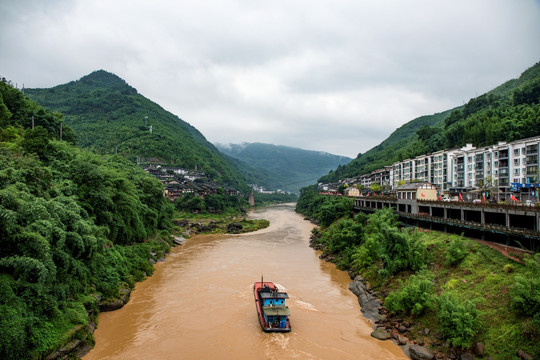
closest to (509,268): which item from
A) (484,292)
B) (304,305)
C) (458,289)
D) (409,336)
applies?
(484,292)

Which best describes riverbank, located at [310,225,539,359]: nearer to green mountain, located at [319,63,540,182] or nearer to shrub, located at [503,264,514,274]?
shrub, located at [503,264,514,274]

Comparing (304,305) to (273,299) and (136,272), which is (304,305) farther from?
(136,272)

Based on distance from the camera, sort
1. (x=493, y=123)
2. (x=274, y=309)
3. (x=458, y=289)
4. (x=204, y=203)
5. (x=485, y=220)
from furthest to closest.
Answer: (x=204, y=203) → (x=493, y=123) → (x=485, y=220) → (x=274, y=309) → (x=458, y=289)

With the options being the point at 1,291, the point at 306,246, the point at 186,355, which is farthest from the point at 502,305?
the point at 306,246

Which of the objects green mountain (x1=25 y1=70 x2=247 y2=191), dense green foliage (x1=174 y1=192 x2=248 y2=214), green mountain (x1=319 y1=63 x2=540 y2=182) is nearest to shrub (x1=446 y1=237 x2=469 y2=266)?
green mountain (x1=319 y1=63 x2=540 y2=182)

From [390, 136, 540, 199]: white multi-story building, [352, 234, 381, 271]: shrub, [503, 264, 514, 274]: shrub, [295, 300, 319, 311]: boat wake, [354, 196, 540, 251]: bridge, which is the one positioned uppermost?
[390, 136, 540, 199]: white multi-story building

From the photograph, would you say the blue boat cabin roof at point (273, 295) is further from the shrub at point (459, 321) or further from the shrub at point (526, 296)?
the shrub at point (526, 296)
